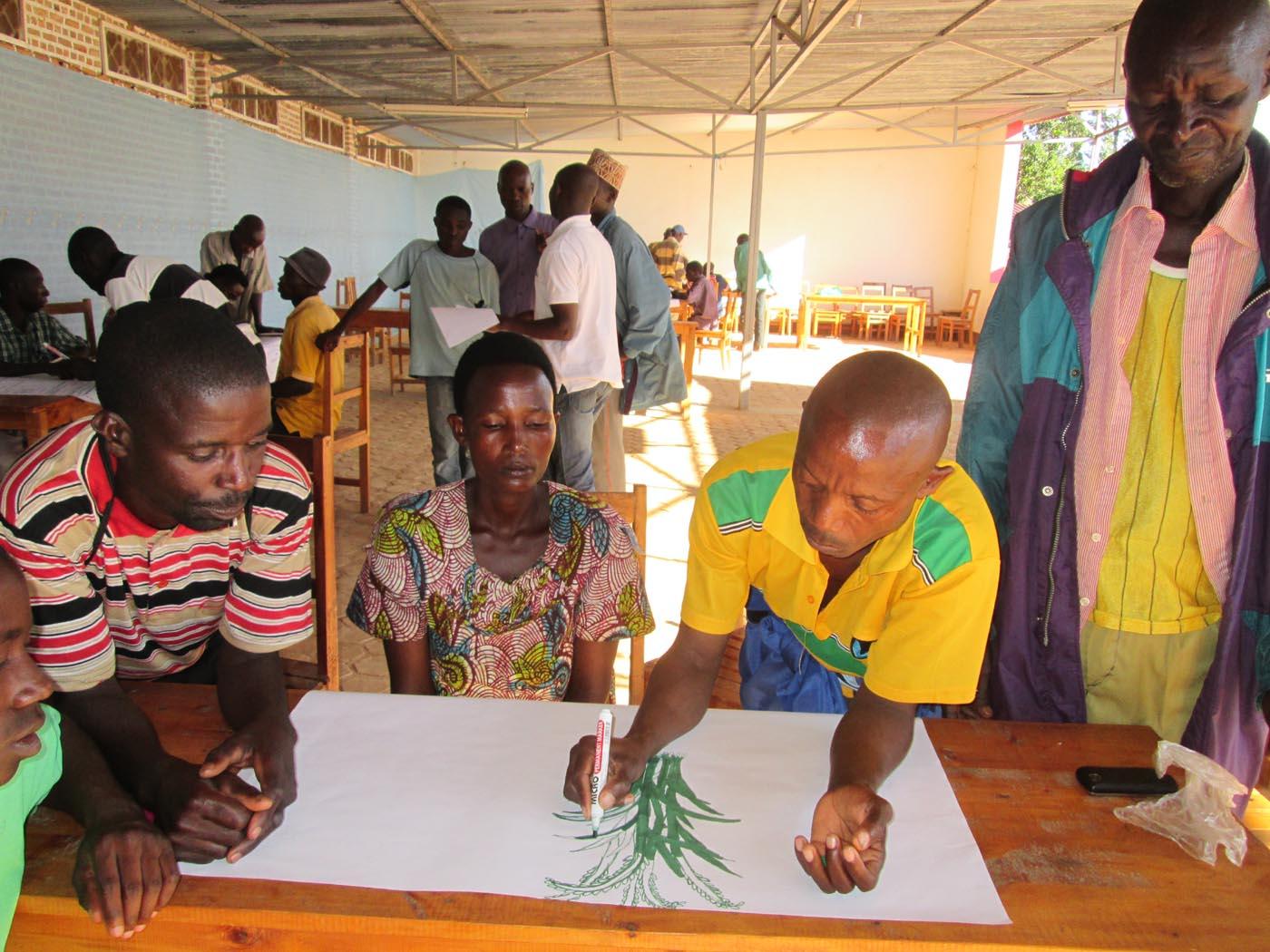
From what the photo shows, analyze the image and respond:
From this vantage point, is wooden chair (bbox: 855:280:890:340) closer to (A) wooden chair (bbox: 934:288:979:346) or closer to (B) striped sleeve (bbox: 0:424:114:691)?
(A) wooden chair (bbox: 934:288:979:346)

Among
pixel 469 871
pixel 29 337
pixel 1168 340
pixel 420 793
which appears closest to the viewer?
pixel 469 871

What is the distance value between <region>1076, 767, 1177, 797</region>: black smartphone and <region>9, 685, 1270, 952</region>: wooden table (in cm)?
9

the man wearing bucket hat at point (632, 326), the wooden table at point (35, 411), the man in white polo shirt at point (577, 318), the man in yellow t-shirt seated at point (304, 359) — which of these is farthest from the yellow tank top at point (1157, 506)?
the man in yellow t-shirt seated at point (304, 359)

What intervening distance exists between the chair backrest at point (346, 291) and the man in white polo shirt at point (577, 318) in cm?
798

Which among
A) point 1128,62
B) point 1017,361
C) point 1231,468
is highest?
point 1128,62

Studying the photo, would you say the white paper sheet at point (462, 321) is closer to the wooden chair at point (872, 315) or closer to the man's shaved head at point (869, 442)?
the man's shaved head at point (869, 442)

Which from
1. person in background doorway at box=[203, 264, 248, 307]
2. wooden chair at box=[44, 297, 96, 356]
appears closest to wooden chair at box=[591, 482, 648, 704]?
wooden chair at box=[44, 297, 96, 356]

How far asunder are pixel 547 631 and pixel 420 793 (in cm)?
59

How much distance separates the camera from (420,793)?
1.10 meters

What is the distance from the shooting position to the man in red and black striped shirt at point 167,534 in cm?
113

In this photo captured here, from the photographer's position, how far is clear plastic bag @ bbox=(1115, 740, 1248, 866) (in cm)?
102

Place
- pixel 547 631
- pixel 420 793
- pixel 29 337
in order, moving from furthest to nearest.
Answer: pixel 29 337, pixel 547 631, pixel 420 793

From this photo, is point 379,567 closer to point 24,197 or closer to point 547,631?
point 547,631

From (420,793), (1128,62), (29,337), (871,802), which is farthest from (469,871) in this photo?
(29,337)
